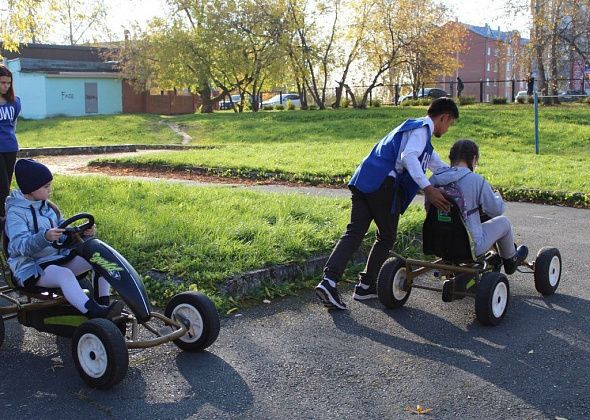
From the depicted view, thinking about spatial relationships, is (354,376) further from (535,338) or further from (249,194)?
(249,194)

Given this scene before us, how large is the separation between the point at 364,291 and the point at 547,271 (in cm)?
151

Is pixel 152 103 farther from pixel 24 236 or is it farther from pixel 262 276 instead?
pixel 24 236

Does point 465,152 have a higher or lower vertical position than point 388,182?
higher

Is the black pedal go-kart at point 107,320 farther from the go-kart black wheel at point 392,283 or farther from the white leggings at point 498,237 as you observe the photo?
the white leggings at point 498,237

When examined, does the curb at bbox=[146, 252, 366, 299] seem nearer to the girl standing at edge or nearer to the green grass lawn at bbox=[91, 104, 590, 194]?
the girl standing at edge

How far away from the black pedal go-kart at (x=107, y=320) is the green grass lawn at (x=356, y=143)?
8.32m

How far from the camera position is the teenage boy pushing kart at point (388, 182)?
5.18 metres

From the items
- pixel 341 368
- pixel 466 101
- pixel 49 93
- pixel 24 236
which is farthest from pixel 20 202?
pixel 49 93

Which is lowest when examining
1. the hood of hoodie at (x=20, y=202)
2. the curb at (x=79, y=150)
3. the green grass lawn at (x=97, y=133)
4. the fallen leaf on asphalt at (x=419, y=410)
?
the fallen leaf on asphalt at (x=419, y=410)

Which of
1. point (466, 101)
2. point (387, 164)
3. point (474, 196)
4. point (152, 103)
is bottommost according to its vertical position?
point (474, 196)

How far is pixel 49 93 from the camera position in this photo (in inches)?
1544

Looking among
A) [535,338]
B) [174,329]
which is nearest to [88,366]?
[174,329]

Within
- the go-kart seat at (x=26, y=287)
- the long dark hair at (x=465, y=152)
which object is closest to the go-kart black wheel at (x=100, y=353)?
the go-kart seat at (x=26, y=287)

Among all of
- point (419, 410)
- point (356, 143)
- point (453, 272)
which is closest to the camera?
point (419, 410)
